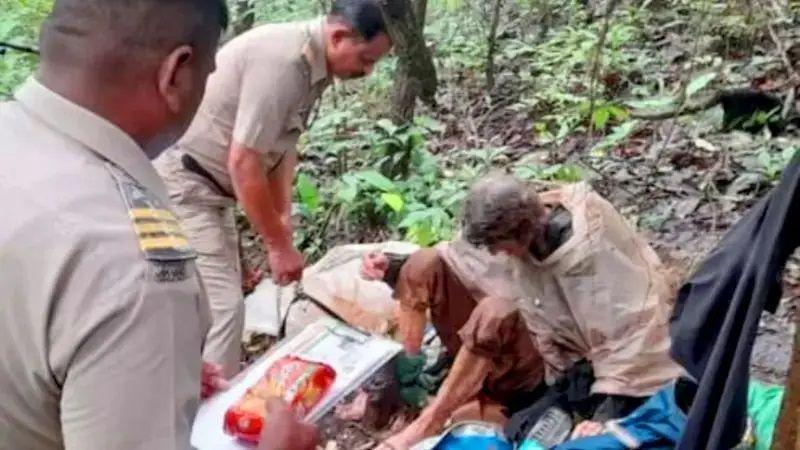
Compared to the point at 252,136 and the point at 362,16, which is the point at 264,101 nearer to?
the point at 252,136

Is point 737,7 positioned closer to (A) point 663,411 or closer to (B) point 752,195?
(B) point 752,195

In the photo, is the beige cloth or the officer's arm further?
the officer's arm

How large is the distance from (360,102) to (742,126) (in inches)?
82.4

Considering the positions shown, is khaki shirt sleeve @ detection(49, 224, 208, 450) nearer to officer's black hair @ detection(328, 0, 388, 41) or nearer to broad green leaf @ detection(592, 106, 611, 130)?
officer's black hair @ detection(328, 0, 388, 41)

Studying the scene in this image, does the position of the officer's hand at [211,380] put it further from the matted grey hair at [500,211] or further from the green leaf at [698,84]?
the green leaf at [698,84]

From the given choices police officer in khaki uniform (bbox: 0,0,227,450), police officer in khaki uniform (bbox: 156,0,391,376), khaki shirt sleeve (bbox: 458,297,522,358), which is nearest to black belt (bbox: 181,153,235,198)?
police officer in khaki uniform (bbox: 156,0,391,376)

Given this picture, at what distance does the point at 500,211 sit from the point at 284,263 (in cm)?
71

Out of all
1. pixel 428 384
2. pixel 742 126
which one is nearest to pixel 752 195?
pixel 742 126

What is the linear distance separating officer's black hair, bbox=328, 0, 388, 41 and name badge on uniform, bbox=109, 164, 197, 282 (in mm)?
2128

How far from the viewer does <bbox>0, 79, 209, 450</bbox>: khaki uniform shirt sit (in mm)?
1073

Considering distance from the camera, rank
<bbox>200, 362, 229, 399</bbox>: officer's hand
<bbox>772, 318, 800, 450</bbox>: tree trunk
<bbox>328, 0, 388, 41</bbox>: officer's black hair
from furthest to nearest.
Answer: <bbox>328, 0, 388, 41</bbox>: officer's black hair < <bbox>772, 318, 800, 450</bbox>: tree trunk < <bbox>200, 362, 229, 399</bbox>: officer's hand

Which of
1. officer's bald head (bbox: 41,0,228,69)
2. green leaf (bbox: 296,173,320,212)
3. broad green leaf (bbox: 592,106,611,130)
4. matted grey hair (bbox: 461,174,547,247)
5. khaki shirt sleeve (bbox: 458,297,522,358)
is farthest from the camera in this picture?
broad green leaf (bbox: 592,106,611,130)

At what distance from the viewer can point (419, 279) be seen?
393 centimetres

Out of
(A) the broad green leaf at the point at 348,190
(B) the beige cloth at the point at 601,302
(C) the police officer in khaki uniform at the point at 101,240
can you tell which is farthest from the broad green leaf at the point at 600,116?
(C) the police officer in khaki uniform at the point at 101,240
